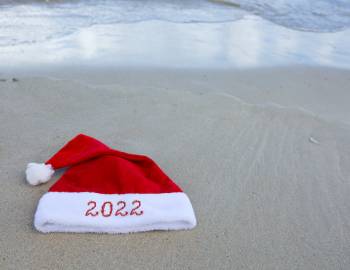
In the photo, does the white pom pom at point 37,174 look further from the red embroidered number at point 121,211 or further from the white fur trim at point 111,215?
the red embroidered number at point 121,211

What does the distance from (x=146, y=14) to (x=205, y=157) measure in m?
4.63

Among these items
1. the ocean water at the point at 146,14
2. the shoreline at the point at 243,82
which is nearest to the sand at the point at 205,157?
the shoreline at the point at 243,82

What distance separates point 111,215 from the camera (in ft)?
5.23

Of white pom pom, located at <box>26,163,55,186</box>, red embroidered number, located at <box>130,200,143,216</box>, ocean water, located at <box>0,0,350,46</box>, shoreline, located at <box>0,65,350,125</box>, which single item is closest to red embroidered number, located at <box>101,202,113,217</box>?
red embroidered number, located at <box>130,200,143,216</box>

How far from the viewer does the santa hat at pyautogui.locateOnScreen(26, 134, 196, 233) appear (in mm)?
1562

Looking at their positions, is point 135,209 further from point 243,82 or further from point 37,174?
point 243,82

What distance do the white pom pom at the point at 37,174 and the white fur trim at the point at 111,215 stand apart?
191mm

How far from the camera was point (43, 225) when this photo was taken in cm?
155

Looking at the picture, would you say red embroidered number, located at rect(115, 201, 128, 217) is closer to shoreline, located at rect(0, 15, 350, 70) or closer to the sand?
the sand

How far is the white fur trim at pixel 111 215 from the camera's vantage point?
5.09ft

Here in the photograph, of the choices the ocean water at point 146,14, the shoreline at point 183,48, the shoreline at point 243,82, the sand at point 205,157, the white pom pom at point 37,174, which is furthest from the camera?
the ocean water at point 146,14

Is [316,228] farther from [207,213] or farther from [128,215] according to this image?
[128,215]

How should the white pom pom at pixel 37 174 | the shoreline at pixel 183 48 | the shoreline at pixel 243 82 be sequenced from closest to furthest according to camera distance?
the white pom pom at pixel 37 174, the shoreline at pixel 243 82, the shoreline at pixel 183 48

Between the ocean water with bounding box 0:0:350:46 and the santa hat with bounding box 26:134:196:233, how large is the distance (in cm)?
320
